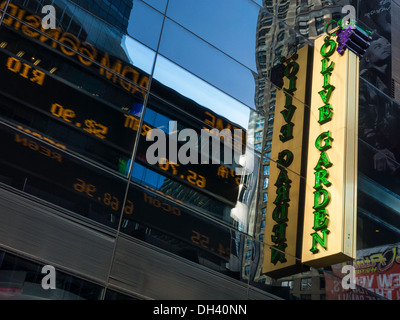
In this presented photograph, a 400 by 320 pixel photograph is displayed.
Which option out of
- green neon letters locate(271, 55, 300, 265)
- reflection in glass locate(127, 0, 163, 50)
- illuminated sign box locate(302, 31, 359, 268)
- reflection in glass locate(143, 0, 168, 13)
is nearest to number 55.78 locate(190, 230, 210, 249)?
green neon letters locate(271, 55, 300, 265)

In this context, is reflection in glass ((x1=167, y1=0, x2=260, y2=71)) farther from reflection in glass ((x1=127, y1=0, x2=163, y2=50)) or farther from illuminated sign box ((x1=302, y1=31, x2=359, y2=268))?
illuminated sign box ((x1=302, y1=31, x2=359, y2=268))

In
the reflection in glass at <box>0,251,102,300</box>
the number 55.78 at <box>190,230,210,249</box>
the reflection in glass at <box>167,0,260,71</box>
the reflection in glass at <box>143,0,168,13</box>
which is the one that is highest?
the reflection in glass at <box>167,0,260,71</box>

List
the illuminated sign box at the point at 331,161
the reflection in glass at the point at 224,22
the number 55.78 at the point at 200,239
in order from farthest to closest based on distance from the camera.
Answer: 1. the reflection in glass at the point at 224,22
2. the illuminated sign box at the point at 331,161
3. the number 55.78 at the point at 200,239

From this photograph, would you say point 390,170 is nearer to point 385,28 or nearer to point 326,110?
point 326,110

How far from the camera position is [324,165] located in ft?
47.7

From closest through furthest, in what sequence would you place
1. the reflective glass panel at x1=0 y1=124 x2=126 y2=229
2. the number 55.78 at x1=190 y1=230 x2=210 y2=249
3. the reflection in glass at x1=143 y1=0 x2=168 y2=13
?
the reflective glass panel at x1=0 y1=124 x2=126 y2=229 → the number 55.78 at x1=190 y1=230 x2=210 y2=249 → the reflection in glass at x1=143 y1=0 x2=168 y2=13

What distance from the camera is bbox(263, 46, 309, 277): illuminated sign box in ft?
44.4

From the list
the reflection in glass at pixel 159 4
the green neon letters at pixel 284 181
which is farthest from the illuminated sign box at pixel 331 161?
the reflection in glass at pixel 159 4

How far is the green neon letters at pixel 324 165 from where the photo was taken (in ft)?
44.7

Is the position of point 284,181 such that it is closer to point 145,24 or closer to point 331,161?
point 331,161

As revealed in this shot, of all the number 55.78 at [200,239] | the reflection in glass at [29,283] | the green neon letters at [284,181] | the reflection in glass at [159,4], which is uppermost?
the reflection in glass at [159,4]

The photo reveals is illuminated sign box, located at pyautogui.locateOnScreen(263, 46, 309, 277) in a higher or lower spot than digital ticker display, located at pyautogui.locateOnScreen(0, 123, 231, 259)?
higher

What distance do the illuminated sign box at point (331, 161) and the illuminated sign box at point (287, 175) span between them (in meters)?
0.30

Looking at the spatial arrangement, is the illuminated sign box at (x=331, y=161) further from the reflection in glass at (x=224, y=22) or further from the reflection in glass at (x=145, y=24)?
the reflection in glass at (x=145, y=24)
